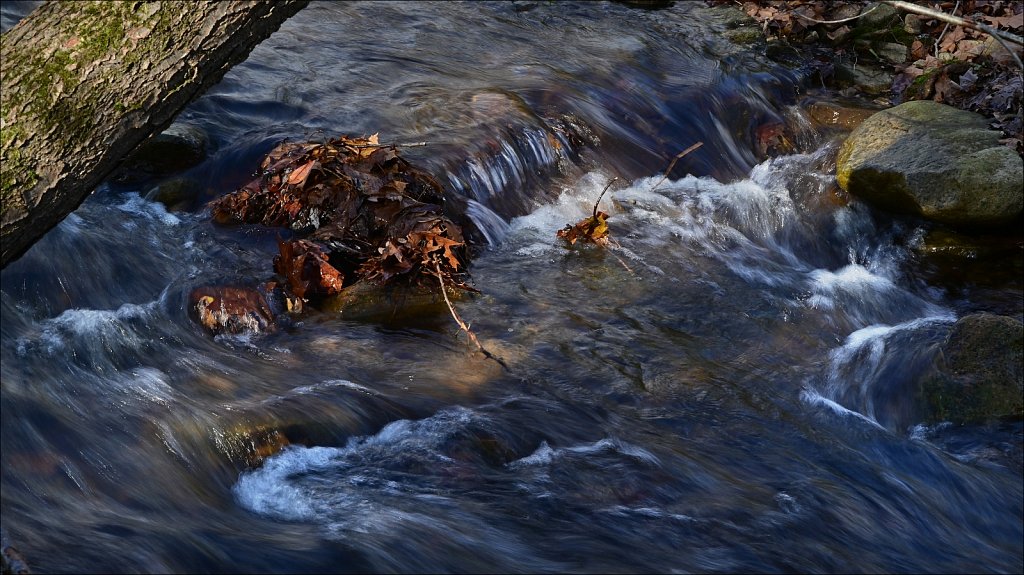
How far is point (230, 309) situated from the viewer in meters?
5.62

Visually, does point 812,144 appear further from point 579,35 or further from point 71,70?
point 71,70

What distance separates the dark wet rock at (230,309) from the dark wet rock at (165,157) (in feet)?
5.82

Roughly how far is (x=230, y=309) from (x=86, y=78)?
3.62 meters

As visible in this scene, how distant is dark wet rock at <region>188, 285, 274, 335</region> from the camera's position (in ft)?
18.2

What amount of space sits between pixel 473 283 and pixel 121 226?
2.35 meters

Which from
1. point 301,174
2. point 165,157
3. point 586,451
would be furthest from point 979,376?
point 165,157

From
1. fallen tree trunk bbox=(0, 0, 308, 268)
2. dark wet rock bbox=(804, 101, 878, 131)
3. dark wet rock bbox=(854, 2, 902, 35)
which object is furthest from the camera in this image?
dark wet rock bbox=(854, 2, 902, 35)

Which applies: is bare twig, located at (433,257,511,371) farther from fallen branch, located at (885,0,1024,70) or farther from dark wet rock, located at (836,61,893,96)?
dark wet rock, located at (836,61,893,96)

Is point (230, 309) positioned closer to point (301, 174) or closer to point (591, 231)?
point (301, 174)

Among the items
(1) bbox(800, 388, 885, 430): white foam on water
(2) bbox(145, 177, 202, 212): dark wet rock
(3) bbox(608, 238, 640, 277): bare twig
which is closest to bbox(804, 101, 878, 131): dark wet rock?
(3) bbox(608, 238, 640, 277): bare twig

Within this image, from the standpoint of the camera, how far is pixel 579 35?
10203 mm

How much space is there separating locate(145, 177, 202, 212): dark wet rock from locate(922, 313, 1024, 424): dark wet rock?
16.2 feet

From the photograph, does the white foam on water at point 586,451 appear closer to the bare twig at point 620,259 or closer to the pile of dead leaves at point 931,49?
the bare twig at point 620,259

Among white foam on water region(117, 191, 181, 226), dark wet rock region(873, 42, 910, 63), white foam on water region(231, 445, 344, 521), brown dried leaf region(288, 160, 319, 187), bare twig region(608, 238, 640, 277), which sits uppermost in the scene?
brown dried leaf region(288, 160, 319, 187)
